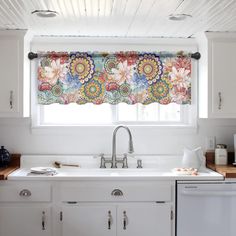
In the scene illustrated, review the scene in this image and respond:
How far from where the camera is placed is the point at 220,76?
11.9 ft

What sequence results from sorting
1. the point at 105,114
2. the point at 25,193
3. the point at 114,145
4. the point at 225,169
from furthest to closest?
the point at 105,114 < the point at 114,145 < the point at 225,169 < the point at 25,193

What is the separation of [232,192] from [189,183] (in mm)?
345

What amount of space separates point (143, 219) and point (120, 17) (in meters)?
1.58

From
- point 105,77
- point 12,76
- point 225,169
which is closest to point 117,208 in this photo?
point 225,169

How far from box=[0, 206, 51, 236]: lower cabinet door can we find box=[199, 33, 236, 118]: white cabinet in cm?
163

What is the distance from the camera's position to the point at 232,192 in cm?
333

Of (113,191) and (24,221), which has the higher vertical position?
(113,191)

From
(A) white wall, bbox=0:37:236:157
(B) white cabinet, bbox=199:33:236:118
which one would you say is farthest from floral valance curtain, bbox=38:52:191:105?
(B) white cabinet, bbox=199:33:236:118

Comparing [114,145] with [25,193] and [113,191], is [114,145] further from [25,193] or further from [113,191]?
[25,193]

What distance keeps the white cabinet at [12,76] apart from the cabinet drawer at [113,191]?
2.61 ft

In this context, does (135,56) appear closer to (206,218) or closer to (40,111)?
(40,111)

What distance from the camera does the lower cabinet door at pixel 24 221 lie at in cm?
331

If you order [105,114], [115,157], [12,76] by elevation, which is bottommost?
[115,157]

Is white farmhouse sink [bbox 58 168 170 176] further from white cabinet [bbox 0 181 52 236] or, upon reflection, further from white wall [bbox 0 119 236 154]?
white cabinet [bbox 0 181 52 236]
